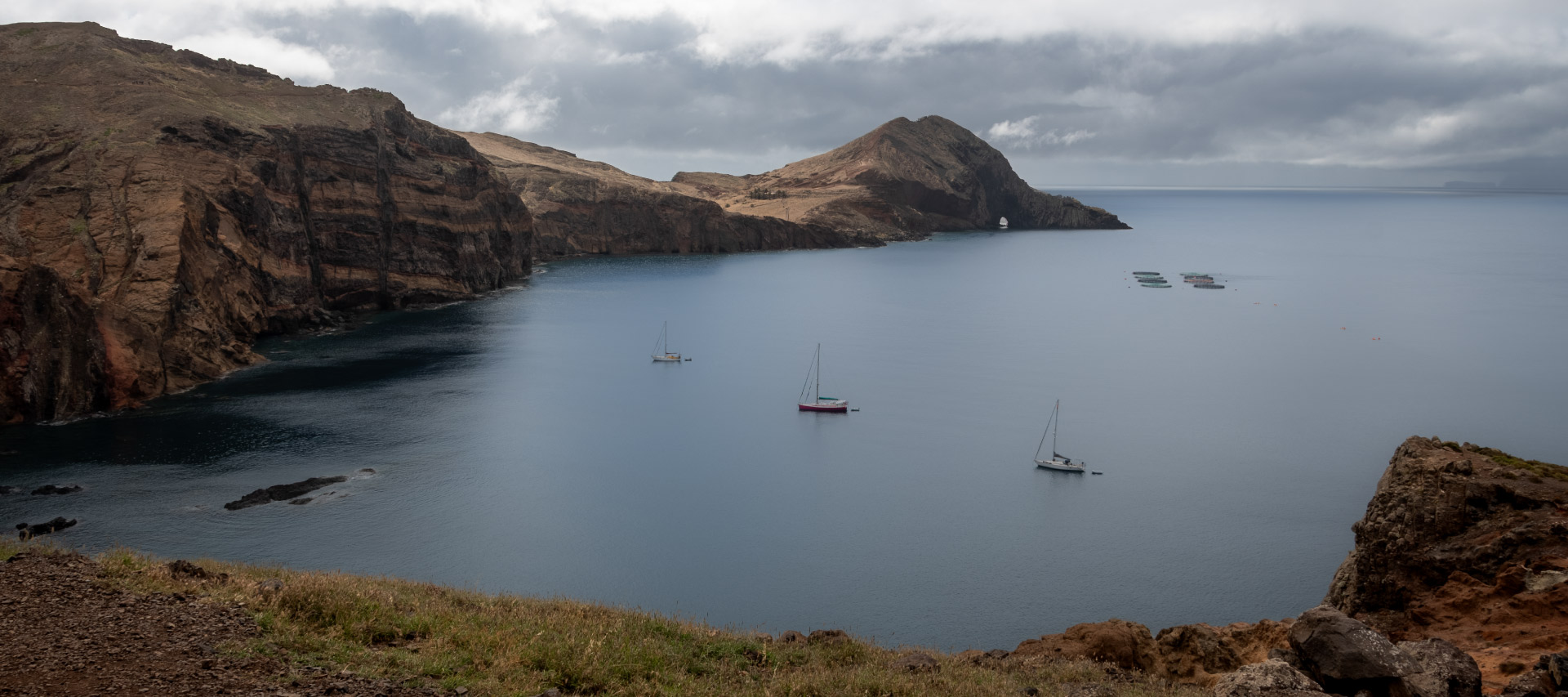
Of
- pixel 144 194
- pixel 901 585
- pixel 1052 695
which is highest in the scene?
pixel 144 194

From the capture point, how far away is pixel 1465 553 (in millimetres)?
21234

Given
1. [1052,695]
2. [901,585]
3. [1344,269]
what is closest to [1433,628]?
[1052,695]

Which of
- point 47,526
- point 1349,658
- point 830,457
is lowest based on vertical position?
point 830,457

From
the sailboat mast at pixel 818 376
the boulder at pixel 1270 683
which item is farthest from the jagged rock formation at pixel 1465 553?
the sailboat mast at pixel 818 376

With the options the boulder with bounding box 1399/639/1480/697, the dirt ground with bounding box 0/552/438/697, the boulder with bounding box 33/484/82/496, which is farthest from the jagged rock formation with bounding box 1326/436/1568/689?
the boulder with bounding box 33/484/82/496

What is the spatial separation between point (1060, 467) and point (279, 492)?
149ft

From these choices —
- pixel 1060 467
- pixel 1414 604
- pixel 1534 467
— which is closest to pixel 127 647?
pixel 1414 604

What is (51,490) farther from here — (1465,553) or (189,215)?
(1465,553)

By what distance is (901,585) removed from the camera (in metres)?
43.2

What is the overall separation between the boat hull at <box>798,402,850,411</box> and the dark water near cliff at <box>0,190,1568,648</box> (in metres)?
0.91

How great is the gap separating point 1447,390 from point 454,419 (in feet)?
267

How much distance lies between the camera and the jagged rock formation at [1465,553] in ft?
63.0

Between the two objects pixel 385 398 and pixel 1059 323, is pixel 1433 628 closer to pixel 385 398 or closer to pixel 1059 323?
pixel 385 398

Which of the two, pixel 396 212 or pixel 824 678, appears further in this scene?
pixel 396 212
